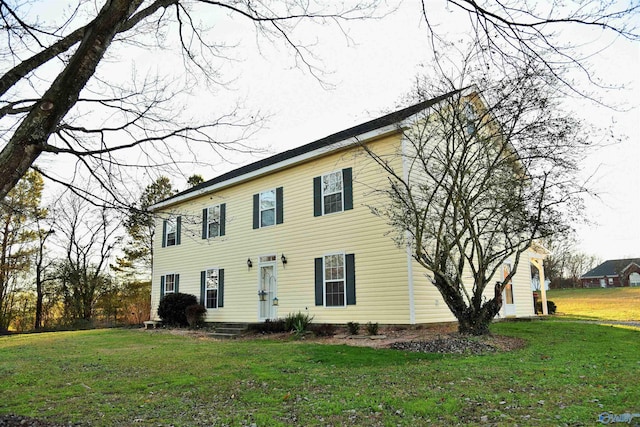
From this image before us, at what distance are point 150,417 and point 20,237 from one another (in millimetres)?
23735

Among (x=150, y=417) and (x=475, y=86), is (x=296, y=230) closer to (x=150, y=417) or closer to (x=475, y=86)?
(x=475, y=86)

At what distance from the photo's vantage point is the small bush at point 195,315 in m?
16.8

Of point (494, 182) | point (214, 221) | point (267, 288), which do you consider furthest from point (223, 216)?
point (494, 182)

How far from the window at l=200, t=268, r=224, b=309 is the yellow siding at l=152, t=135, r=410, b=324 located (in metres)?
0.24

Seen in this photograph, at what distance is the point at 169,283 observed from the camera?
1975 cm

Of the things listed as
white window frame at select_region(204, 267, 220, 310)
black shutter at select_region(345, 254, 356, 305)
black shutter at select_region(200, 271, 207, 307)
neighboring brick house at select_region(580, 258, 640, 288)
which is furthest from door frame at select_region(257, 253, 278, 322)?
neighboring brick house at select_region(580, 258, 640, 288)

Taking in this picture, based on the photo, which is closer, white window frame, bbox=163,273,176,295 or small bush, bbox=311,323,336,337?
small bush, bbox=311,323,336,337

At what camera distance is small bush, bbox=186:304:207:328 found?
1677 centimetres

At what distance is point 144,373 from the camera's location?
751 centimetres

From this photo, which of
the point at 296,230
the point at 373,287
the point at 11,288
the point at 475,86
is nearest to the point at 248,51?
the point at 475,86

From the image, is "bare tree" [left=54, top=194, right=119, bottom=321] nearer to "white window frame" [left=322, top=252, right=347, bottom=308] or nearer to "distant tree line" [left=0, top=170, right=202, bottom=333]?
"distant tree line" [left=0, top=170, right=202, bottom=333]

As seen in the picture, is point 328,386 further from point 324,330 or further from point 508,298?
point 508,298

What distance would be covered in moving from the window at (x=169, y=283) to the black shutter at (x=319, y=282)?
326 inches

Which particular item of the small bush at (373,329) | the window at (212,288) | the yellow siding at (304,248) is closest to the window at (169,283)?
Answer: the yellow siding at (304,248)
